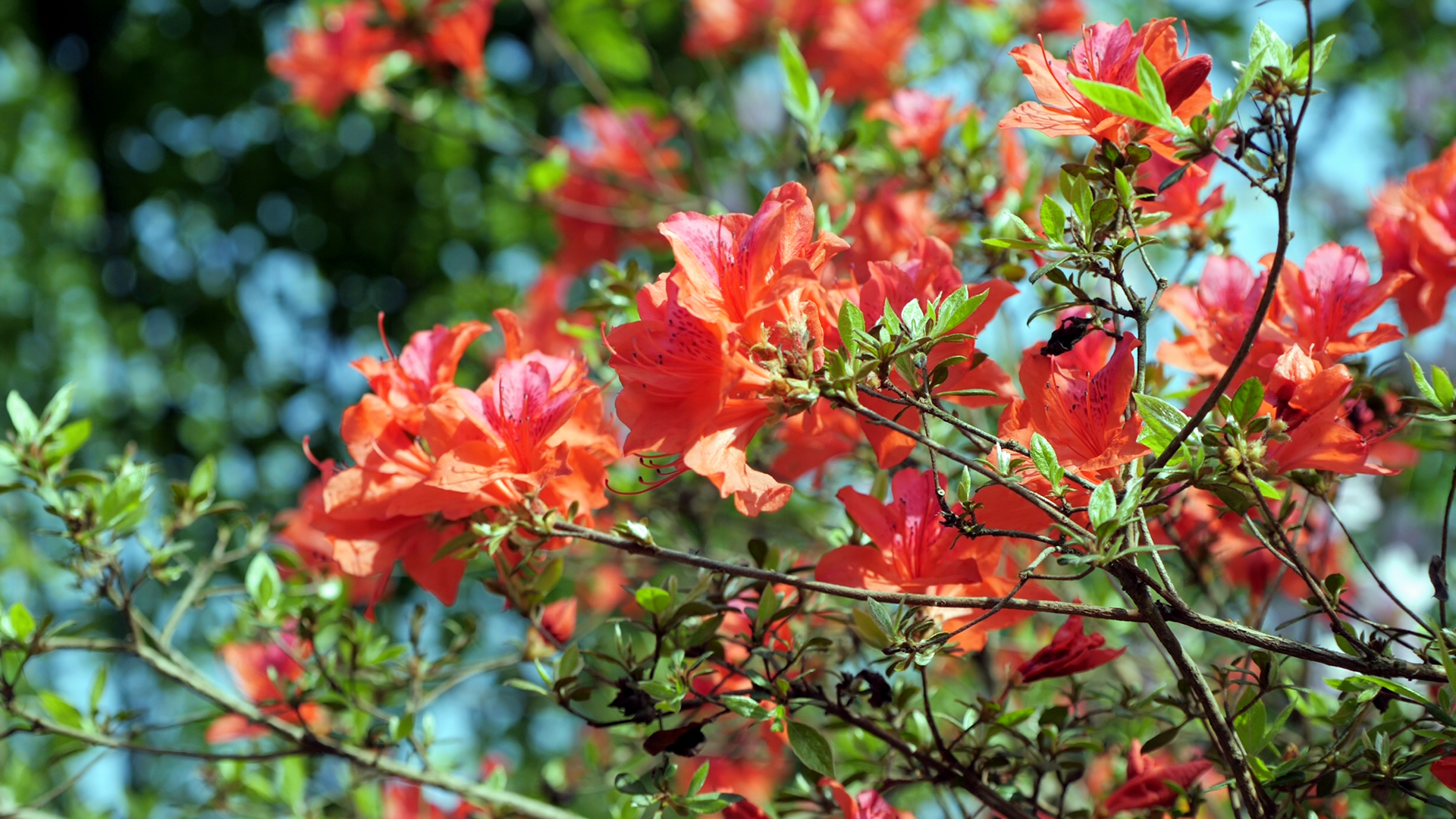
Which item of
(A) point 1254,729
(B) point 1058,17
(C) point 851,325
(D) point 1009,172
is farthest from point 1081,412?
(B) point 1058,17

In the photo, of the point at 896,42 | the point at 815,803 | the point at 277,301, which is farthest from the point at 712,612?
the point at 277,301

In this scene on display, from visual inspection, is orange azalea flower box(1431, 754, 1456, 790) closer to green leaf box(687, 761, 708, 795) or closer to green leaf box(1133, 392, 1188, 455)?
green leaf box(1133, 392, 1188, 455)

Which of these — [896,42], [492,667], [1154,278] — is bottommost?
[492,667]

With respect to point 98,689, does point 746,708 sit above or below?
above

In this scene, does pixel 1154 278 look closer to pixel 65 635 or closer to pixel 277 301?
pixel 65 635

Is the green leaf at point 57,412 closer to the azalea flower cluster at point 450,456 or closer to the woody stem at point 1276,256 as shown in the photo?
the azalea flower cluster at point 450,456

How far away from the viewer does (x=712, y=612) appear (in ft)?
3.73

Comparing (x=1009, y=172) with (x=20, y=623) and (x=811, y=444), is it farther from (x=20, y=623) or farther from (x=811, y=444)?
(x=20, y=623)

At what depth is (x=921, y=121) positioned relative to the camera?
6.40 ft

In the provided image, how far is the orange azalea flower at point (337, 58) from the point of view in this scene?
2.85 meters

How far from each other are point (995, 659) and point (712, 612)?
3.78 ft

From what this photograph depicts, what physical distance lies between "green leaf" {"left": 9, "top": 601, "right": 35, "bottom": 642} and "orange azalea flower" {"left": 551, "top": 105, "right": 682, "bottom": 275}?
1.80m

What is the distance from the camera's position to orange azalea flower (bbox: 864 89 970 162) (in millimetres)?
1909

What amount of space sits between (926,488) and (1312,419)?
14.1 inches
